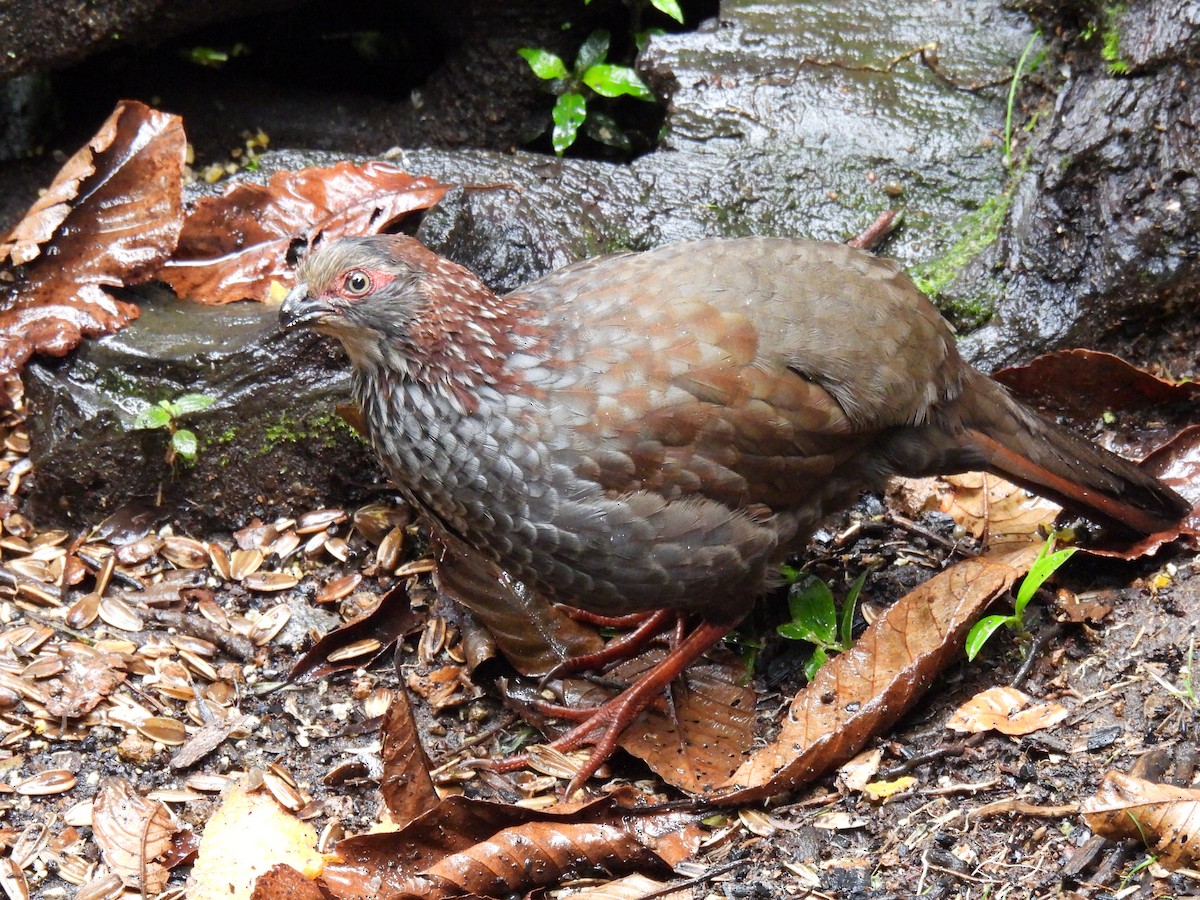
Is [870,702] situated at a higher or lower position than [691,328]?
lower

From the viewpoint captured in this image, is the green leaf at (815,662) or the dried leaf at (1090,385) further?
the dried leaf at (1090,385)

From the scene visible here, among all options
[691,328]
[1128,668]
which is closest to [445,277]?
[691,328]

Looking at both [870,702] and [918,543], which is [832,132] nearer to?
[918,543]

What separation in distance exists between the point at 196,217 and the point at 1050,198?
327 cm

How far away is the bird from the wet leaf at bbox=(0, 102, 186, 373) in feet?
4.31

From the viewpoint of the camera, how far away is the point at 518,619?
163 inches

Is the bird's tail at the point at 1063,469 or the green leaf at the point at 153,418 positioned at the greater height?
the bird's tail at the point at 1063,469

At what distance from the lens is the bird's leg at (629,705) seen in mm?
3859

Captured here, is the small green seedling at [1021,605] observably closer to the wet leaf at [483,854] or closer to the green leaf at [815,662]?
the green leaf at [815,662]

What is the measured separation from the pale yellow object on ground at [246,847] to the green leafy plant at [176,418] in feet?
4.38

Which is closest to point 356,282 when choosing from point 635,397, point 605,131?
point 635,397

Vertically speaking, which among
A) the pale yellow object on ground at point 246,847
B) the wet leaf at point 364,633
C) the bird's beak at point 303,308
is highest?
the bird's beak at point 303,308

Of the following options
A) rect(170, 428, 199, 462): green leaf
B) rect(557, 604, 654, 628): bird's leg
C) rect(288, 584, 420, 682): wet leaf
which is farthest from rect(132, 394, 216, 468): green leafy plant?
rect(557, 604, 654, 628): bird's leg

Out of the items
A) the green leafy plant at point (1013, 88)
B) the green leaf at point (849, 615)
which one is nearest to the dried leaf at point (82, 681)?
the green leaf at point (849, 615)
